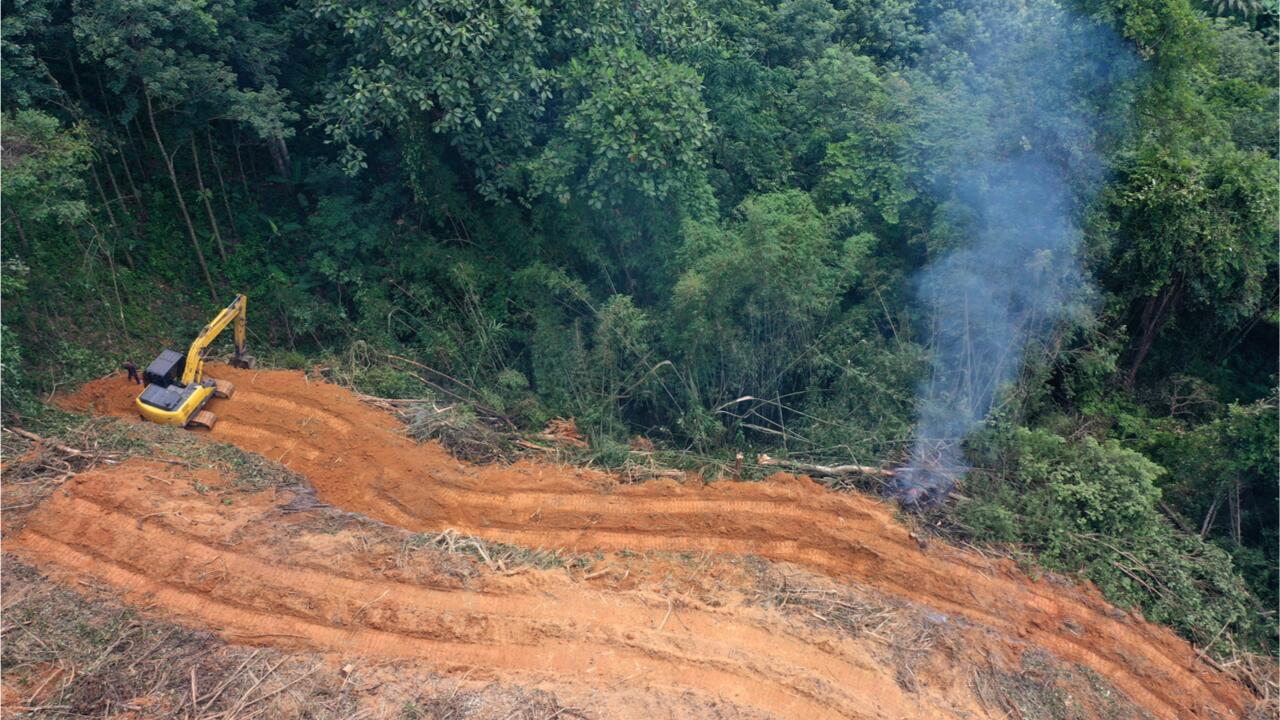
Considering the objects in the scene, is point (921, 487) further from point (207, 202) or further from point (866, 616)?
point (207, 202)

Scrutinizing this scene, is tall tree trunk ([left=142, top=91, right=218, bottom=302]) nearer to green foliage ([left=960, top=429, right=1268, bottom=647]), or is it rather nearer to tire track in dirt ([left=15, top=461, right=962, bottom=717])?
tire track in dirt ([left=15, top=461, right=962, bottom=717])

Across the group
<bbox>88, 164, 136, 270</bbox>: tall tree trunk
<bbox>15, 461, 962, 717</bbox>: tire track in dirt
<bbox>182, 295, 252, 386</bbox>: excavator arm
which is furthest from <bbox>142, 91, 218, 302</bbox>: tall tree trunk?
<bbox>15, 461, 962, 717</bbox>: tire track in dirt

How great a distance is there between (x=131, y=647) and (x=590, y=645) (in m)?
3.38

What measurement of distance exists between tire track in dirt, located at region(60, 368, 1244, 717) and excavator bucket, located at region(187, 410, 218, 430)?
14 centimetres

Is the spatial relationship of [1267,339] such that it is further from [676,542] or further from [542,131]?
[542,131]

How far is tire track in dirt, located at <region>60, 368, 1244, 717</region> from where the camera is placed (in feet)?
24.4

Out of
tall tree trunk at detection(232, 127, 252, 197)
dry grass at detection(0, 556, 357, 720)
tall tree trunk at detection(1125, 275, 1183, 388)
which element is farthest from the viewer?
tall tree trunk at detection(232, 127, 252, 197)

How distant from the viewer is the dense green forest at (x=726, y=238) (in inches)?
337

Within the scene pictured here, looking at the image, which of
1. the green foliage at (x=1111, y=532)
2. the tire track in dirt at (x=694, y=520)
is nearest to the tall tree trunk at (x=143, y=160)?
the tire track in dirt at (x=694, y=520)

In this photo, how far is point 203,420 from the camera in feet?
28.8

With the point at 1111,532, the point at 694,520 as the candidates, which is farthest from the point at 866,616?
the point at 1111,532

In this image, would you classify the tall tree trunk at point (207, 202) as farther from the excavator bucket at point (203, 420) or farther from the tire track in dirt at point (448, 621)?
the tire track in dirt at point (448, 621)

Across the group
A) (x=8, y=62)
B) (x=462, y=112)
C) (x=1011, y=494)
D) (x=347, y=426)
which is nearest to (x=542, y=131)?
(x=462, y=112)

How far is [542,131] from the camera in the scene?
10242 mm
